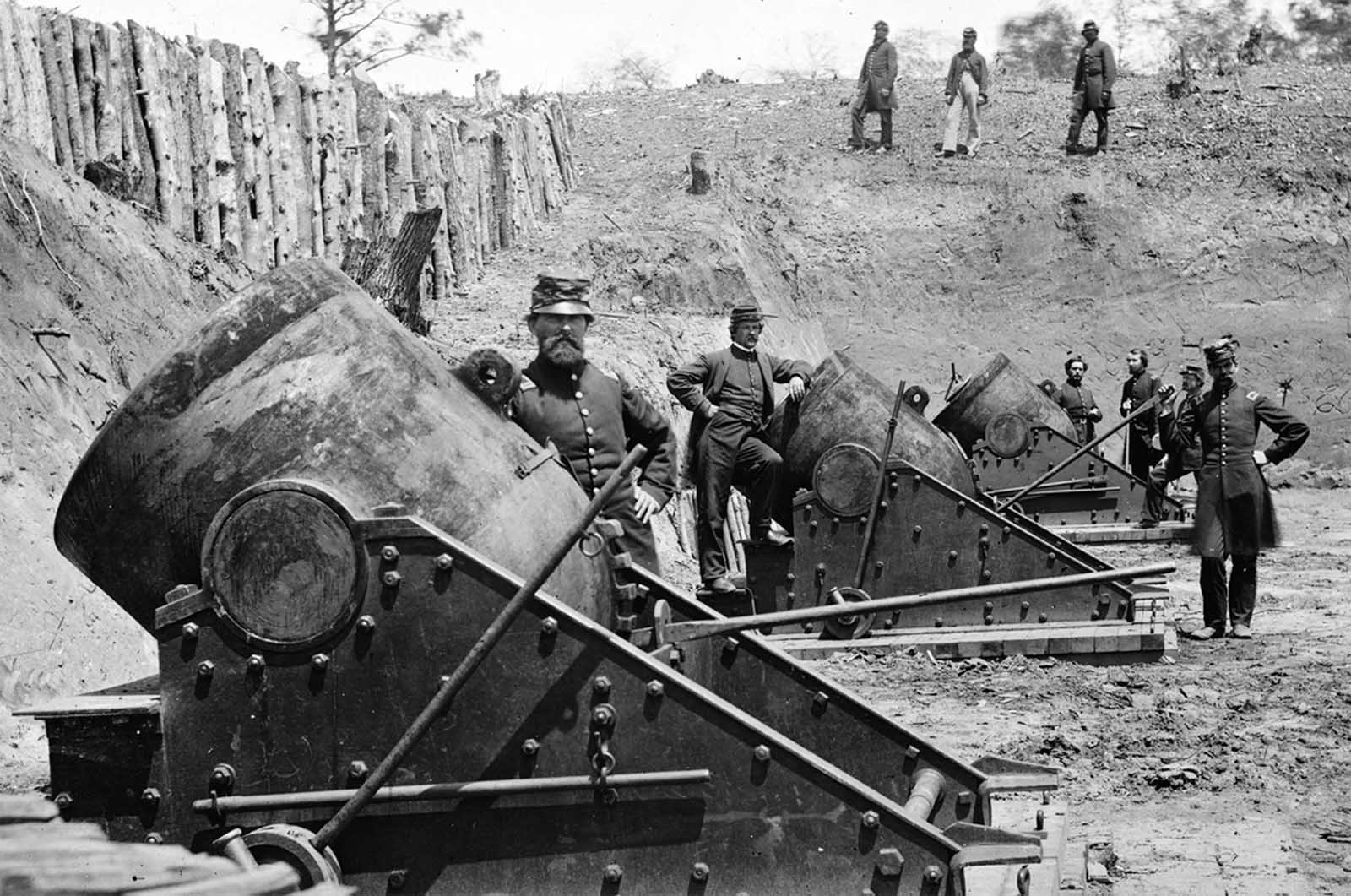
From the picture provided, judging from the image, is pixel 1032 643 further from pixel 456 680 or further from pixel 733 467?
pixel 456 680

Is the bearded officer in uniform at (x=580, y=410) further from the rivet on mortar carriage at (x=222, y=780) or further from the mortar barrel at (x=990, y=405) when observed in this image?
the mortar barrel at (x=990, y=405)

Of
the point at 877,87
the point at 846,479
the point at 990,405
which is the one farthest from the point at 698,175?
the point at 846,479

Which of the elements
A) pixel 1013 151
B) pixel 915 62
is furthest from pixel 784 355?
pixel 915 62

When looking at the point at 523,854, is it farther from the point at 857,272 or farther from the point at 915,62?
the point at 915,62

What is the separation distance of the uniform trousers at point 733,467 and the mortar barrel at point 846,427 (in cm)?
21

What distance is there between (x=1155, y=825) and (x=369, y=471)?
307 centimetres

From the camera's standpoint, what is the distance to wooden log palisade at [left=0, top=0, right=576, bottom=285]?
10.6 metres

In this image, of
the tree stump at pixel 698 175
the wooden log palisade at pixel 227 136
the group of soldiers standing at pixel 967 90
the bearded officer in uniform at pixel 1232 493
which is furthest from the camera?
the group of soldiers standing at pixel 967 90

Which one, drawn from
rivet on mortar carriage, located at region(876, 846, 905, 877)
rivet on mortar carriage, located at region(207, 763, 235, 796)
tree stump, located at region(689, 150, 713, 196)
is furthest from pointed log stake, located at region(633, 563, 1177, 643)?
tree stump, located at region(689, 150, 713, 196)

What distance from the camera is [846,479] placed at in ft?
32.1

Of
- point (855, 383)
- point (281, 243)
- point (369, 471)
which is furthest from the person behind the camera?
→ point (281, 243)

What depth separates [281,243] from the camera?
12922 millimetres

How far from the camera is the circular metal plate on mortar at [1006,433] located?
1616 centimetres

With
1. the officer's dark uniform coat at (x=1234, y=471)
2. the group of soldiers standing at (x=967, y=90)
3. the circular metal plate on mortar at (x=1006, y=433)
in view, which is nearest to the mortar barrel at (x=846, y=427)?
the officer's dark uniform coat at (x=1234, y=471)
